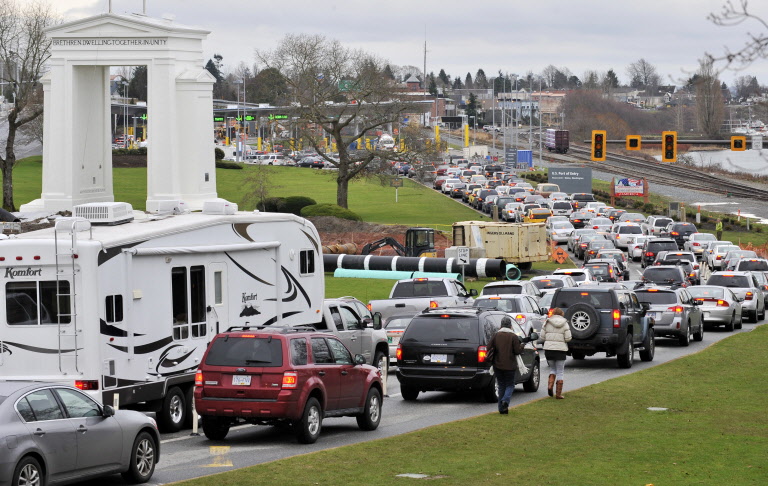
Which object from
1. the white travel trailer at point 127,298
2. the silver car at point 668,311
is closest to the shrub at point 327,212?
the silver car at point 668,311

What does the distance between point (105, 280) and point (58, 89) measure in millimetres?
42474

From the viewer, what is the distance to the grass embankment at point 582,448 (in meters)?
13.3

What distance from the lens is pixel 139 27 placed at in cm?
5538

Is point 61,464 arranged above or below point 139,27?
below

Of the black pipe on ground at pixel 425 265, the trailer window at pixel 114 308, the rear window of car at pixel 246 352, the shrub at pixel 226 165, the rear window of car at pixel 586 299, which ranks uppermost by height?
the shrub at pixel 226 165

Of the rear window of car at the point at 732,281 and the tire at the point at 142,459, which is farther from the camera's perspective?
the rear window of car at the point at 732,281

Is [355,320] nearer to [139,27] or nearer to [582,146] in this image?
[139,27]

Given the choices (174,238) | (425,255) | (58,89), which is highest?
(58,89)

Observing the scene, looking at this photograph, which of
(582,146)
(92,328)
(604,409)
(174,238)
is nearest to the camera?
(92,328)

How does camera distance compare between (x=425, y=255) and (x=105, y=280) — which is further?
(x=425, y=255)

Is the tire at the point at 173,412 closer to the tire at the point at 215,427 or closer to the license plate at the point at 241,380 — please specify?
the tire at the point at 215,427

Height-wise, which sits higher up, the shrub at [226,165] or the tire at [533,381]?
the shrub at [226,165]

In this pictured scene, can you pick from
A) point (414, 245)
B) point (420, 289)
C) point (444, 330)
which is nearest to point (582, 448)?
point (444, 330)

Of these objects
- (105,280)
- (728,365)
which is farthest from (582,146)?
(105,280)
